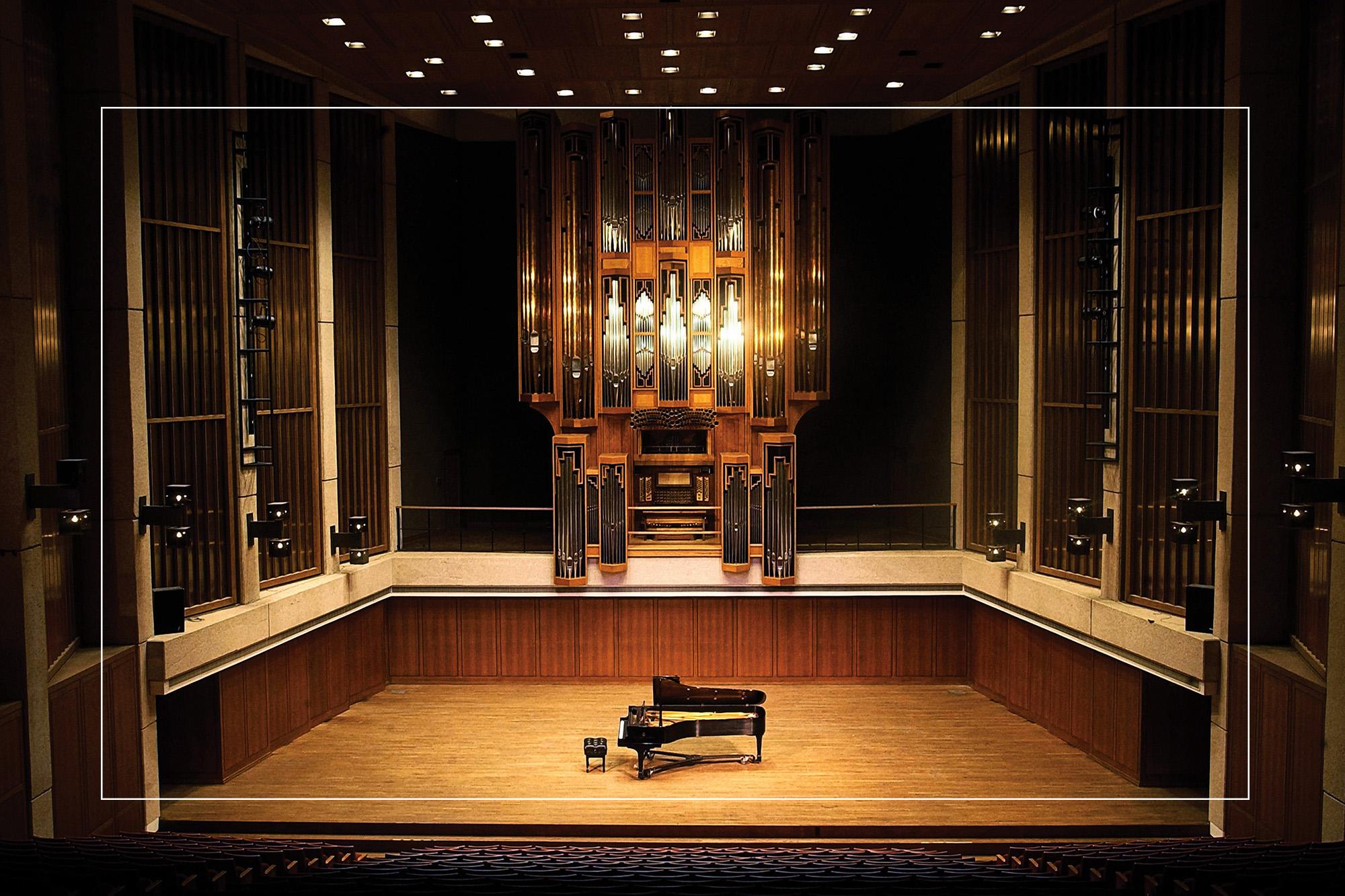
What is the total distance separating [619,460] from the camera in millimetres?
11562

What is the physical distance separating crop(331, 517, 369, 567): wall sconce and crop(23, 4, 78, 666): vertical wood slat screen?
3.11 m

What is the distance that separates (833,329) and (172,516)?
7.83 m

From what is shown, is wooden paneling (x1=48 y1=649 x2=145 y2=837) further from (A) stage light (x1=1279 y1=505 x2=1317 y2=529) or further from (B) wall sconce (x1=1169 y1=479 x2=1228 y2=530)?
(A) stage light (x1=1279 y1=505 x2=1317 y2=529)

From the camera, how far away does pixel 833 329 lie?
43.4 ft

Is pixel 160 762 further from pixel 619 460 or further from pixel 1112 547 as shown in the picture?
pixel 1112 547

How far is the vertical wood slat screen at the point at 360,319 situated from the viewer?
11352 mm

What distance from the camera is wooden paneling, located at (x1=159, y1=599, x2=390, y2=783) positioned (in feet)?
30.9

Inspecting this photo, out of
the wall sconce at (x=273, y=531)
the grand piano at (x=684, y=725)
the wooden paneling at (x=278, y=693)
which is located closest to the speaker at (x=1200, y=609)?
the grand piano at (x=684, y=725)

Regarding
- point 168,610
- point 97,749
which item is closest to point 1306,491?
point 168,610

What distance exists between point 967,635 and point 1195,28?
662 centimetres

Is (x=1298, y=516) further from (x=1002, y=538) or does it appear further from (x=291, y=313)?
(x=291, y=313)

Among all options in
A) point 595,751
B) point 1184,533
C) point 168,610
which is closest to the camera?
point 1184,533

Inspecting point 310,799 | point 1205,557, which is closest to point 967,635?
point 1205,557

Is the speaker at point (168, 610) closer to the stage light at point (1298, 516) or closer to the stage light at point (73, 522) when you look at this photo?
the stage light at point (73, 522)
